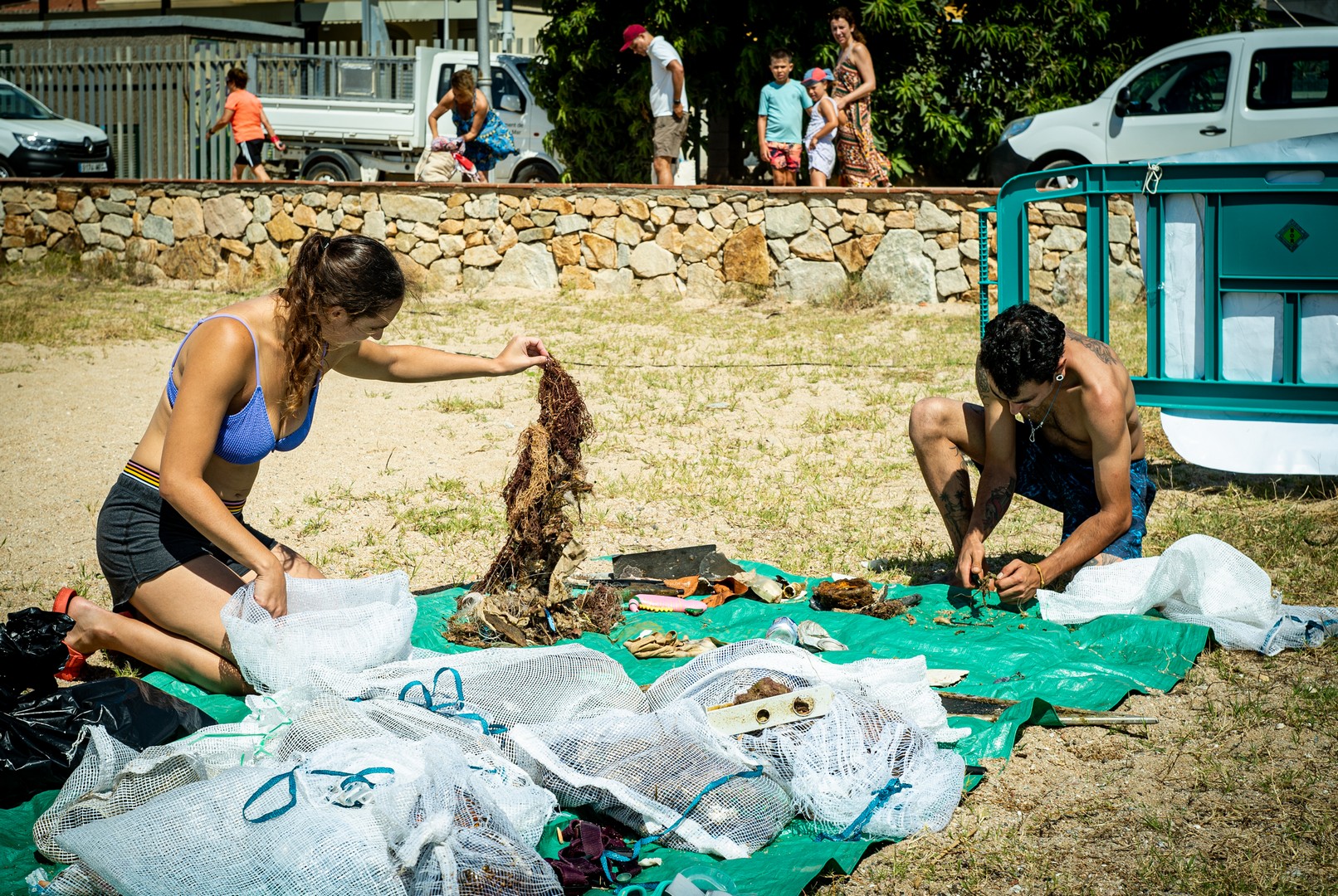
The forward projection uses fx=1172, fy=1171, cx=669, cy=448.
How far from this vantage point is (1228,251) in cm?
548

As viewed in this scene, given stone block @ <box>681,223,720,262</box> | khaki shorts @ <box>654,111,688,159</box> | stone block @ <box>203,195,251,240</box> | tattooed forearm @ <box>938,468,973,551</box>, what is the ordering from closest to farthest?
tattooed forearm @ <box>938,468,973,551</box> → stone block @ <box>681,223,720,262</box> → khaki shorts @ <box>654,111,688,159</box> → stone block @ <box>203,195,251,240</box>

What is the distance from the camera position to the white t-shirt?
11539 mm

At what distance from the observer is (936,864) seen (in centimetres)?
265

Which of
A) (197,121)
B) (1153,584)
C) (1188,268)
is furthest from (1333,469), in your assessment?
(197,121)

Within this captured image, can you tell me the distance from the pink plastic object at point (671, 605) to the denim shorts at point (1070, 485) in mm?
1269

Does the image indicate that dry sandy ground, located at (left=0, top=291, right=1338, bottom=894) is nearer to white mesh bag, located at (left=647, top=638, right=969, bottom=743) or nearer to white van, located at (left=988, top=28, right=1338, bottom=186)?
white mesh bag, located at (left=647, top=638, right=969, bottom=743)

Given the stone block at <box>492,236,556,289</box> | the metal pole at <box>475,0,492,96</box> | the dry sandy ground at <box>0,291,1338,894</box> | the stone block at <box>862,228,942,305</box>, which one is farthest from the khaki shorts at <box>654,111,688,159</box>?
the dry sandy ground at <box>0,291,1338,894</box>

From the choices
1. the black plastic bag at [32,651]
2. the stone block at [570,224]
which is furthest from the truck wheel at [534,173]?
the black plastic bag at [32,651]

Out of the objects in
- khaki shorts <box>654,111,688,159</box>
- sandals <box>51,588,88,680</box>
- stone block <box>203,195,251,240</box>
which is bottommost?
sandals <box>51,588,88,680</box>

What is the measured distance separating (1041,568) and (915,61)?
37.6 ft

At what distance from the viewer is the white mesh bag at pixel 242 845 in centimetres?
227

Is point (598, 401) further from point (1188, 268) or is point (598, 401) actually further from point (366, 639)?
point (366, 639)

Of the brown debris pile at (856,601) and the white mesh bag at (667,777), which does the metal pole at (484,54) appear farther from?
the white mesh bag at (667,777)

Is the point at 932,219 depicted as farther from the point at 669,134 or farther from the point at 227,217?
the point at 227,217
